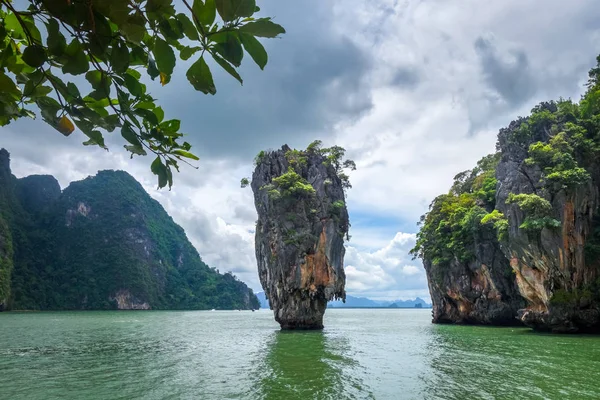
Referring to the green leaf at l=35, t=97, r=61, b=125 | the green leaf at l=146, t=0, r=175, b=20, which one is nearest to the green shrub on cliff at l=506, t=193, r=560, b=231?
the green leaf at l=146, t=0, r=175, b=20

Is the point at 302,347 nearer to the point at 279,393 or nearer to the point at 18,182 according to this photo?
the point at 279,393

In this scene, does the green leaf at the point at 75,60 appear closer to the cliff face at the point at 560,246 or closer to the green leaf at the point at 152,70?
the green leaf at the point at 152,70

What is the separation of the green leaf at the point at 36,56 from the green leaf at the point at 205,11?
570 mm

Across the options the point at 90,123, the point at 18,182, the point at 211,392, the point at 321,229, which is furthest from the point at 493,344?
the point at 18,182

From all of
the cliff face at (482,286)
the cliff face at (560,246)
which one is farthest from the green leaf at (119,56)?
the cliff face at (482,286)

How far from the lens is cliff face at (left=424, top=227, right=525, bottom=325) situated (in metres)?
29.6

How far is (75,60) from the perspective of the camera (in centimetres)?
122

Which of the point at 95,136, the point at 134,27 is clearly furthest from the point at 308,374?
the point at 134,27

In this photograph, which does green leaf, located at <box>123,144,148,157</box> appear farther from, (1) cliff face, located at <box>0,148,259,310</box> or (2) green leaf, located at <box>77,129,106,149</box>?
(1) cliff face, located at <box>0,148,259,310</box>

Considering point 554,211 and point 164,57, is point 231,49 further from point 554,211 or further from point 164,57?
point 554,211

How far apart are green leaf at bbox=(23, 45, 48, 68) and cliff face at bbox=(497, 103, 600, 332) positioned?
24.3 meters

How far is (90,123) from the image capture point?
1.40 meters

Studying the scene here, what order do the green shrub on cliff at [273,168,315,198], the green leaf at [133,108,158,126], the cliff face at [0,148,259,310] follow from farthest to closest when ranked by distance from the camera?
the cliff face at [0,148,259,310] < the green shrub on cliff at [273,168,315,198] < the green leaf at [133,108,158,126]

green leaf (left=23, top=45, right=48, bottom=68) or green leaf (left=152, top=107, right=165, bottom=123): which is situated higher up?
green leaf (left=23, top=45, right=48, bottom=68)
